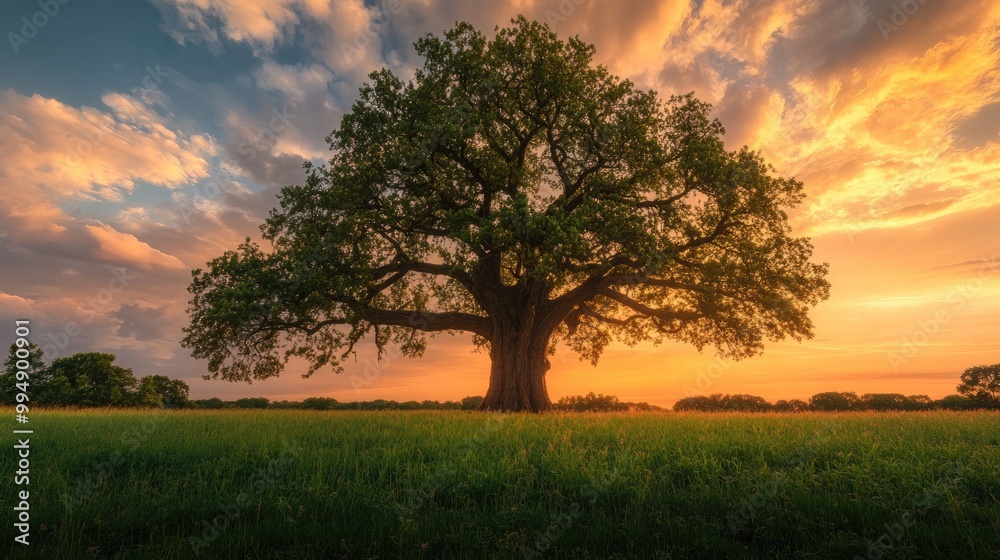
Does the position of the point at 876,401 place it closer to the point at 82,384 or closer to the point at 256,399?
the point at 256,399

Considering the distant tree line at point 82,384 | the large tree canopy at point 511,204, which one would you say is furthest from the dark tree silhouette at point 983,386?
the distant tree line at point 82,384

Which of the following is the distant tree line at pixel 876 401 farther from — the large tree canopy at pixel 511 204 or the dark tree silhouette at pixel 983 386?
the large tree canopy at pixel 511 204

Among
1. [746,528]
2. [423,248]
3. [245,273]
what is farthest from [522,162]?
[746,528]

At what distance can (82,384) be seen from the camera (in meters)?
32.4

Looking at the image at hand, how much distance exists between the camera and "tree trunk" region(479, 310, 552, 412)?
2586 centimetres

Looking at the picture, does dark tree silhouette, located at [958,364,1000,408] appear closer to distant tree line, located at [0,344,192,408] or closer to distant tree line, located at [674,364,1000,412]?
distant tree line, located at [674,364,1000,412]

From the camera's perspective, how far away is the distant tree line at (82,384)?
31.9 meters

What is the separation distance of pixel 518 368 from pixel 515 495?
54.8 feet

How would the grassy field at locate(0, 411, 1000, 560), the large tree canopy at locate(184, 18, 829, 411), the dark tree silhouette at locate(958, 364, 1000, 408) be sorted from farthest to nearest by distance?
the dark tree silhouette at locate(958, 364, 1000, 408), the large tree canopy at locate(184, 18, 829, 411), the grassy field at locate(0, 411, 1000, 560)

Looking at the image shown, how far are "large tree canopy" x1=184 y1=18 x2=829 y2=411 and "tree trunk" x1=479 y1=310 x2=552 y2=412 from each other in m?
0.08

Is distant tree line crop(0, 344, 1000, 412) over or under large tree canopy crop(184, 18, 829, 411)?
under

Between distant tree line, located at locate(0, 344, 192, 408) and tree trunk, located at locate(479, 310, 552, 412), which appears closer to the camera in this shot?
tree trunk, located at locate(479, 310, 552, 412)

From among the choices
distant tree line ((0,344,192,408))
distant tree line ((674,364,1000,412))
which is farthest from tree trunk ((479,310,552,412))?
distant tree line ((0,344,192,408))

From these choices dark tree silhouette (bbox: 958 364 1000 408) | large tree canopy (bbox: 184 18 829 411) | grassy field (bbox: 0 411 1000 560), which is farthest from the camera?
dark tree silhouette (bbox: 958 364 1000 408)
